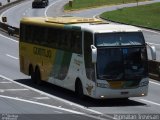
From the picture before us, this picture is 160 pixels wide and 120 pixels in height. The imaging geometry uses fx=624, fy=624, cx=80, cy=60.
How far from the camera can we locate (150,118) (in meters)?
18.8

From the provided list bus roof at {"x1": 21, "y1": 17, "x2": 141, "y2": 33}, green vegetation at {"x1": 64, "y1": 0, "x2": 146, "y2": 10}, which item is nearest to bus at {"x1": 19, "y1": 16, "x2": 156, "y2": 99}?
bus roof at {"x1": 21, "y1": 17, "x2": 141, "y2": 33}

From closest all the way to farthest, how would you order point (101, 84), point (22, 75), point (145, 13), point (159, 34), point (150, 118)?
1. point (150, 118)
2. point (101, 84)
3. point (22, 75)
4. point (159, 34)
5. point (145, 13)

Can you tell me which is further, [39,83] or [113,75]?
[39,83]

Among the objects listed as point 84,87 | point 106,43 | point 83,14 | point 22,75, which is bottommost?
point 83,14

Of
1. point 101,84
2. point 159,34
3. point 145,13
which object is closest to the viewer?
point 101,84

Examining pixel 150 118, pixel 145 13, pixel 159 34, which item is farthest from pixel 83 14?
pixel 150 118

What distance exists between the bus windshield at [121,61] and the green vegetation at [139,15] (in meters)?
43.5

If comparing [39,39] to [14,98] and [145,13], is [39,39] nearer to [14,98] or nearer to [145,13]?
[14,98]

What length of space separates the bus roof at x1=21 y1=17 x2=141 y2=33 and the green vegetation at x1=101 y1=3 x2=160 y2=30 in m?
39.0

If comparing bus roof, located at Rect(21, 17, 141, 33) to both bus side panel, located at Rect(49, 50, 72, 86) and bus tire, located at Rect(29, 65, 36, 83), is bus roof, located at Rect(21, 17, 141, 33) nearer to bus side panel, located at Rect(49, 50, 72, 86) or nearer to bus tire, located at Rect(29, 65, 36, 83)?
bus side panel, located at Rect(49, 50, 72, 86)

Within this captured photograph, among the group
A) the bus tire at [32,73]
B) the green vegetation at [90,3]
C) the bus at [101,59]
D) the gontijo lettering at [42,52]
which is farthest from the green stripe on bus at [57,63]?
the green vegetation at [90,3]

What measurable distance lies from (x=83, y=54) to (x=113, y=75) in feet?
5.19

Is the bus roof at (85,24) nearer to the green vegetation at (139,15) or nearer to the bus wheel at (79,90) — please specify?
the bus wheel at (79,90)

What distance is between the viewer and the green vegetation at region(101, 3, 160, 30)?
6922 cm
